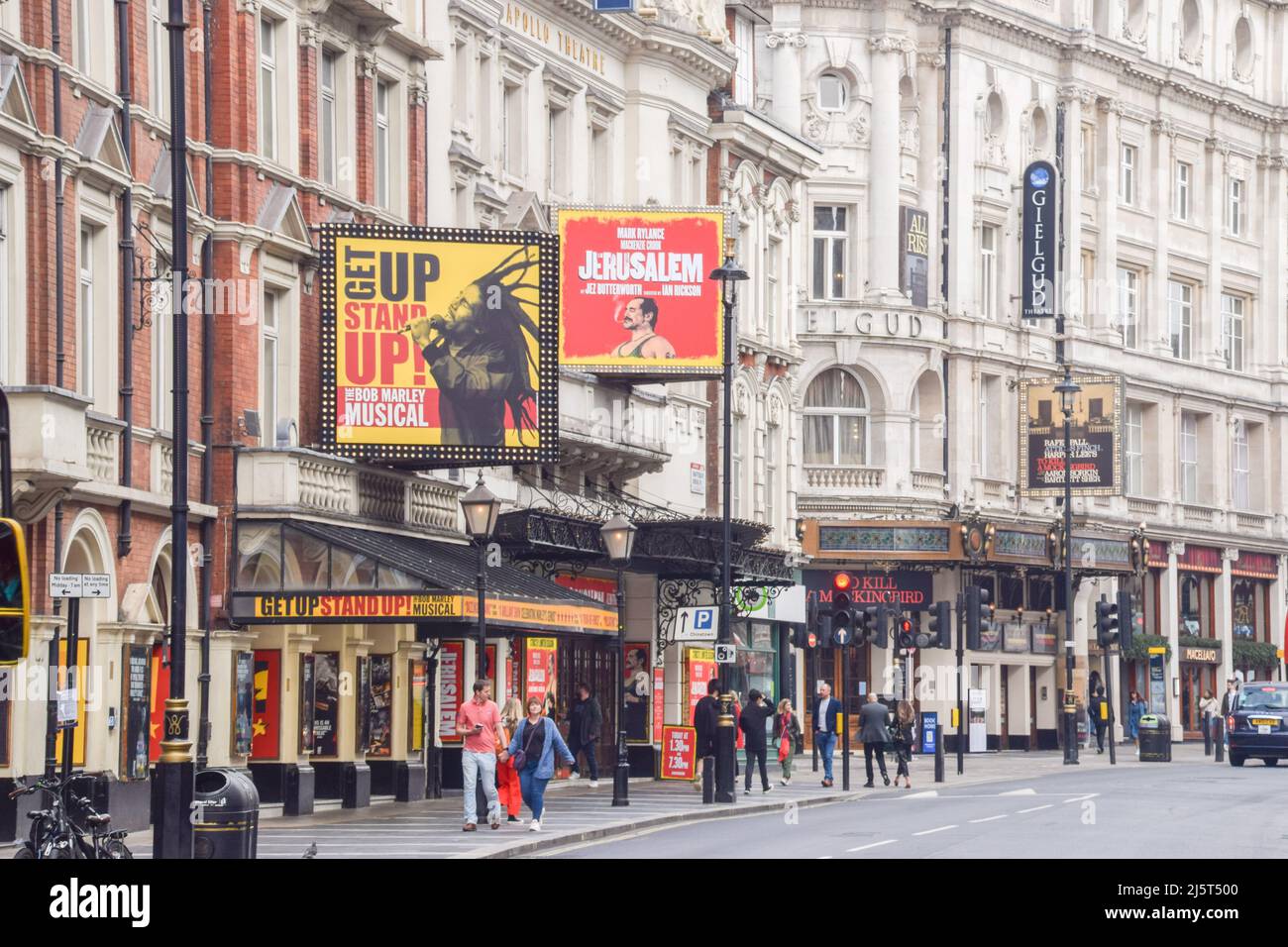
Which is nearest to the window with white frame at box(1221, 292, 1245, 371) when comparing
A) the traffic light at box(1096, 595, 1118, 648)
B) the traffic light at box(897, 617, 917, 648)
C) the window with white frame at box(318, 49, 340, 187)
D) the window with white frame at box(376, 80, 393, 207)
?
the traffic light at box(1096, 595, 1118, 648)

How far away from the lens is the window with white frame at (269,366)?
3741 centimetres

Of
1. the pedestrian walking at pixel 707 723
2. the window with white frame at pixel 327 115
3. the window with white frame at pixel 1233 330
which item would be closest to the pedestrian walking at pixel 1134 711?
the window with white frame at pixel 1233 330

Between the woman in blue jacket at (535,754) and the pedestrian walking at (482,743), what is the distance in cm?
37

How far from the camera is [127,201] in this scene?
33.0 meters

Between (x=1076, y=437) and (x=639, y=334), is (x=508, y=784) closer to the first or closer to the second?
(x=639, y=334)

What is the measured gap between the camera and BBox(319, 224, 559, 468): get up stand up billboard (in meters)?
38.6

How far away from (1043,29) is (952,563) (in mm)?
16699

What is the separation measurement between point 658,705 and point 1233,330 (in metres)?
41.4

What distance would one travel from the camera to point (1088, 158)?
268 feet

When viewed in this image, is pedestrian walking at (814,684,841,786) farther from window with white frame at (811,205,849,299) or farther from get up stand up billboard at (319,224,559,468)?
window with white frame at (811,205,849,299)

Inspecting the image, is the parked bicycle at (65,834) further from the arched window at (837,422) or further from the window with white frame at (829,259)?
the window with white frame at (829,259)

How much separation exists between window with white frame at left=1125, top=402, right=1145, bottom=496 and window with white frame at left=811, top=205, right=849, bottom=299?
14.0 meters
